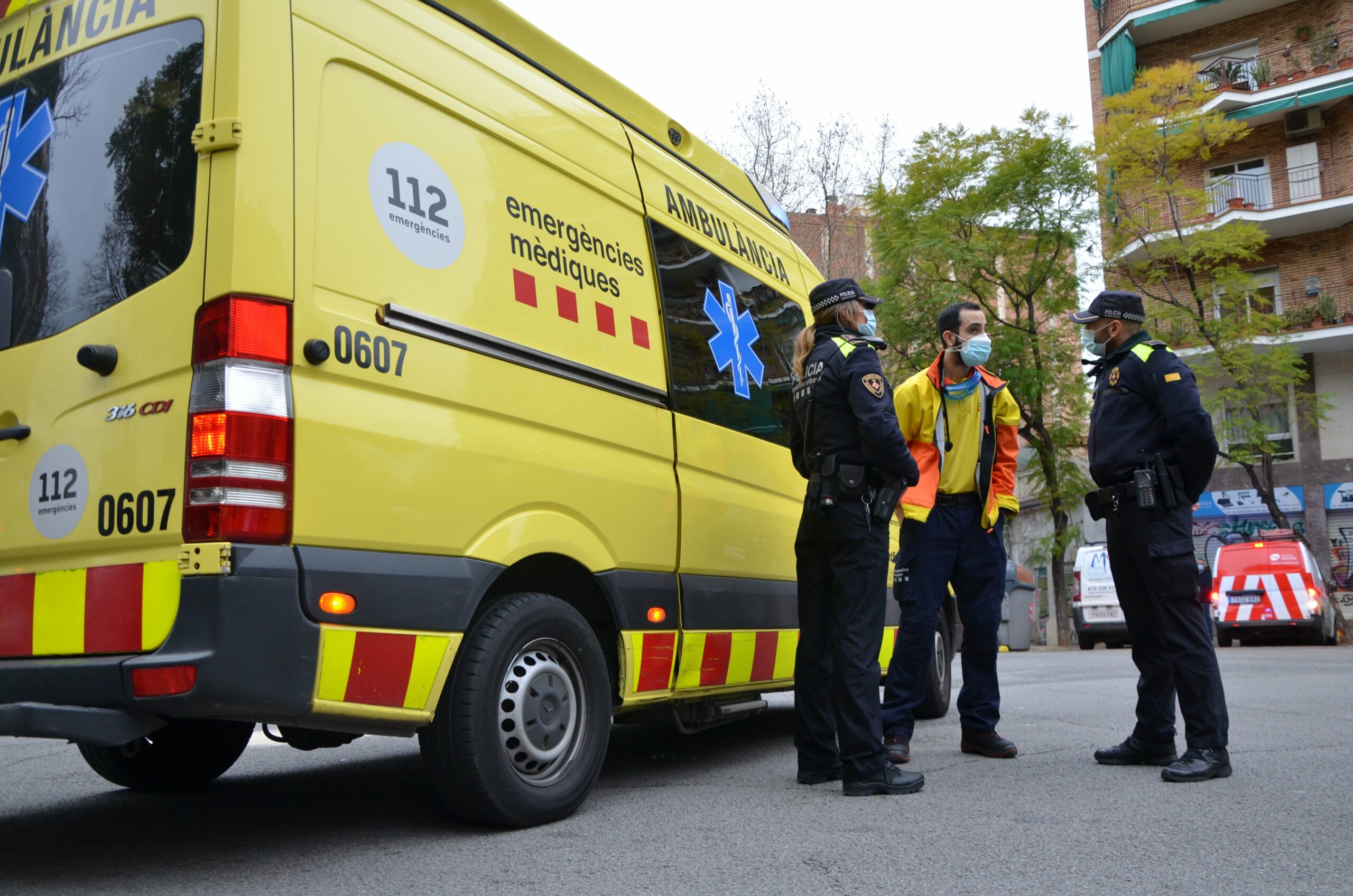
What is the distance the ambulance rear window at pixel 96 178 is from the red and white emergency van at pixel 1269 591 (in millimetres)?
19030

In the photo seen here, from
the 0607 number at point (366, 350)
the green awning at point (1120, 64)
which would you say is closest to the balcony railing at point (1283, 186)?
the green awning at point (1120, 64)

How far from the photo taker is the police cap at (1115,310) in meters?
5.04

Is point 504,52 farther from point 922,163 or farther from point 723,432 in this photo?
point 922,163

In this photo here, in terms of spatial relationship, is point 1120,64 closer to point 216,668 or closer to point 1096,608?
point 1096,608

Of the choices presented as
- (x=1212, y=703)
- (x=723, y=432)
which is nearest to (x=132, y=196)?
(x=723, y=432)

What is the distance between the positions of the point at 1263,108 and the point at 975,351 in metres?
25.9

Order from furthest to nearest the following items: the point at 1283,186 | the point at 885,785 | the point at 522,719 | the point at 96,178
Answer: the point at 1283,186
the point at 885,785
the point at 522,719
the point at 96,178

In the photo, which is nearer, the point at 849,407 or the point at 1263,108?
the point at 849,407

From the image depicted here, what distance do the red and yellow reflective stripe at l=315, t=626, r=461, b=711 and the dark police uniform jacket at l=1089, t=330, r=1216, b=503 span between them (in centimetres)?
296

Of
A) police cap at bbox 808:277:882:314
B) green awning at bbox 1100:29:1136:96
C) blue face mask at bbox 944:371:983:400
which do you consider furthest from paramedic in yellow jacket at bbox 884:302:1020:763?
green awning at bbox 1100:29:1136:96

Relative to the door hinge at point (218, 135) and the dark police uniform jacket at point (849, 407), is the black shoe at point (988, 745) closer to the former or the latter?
the dark police uniform jacket at point (849, 407)

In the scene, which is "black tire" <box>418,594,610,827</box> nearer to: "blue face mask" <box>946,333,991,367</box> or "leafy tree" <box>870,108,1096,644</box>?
"blue face mask" <box>946,333,991,367</box>

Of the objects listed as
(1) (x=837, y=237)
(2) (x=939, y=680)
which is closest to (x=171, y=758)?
(2) (x=939, y=680)

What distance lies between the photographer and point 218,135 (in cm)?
301
